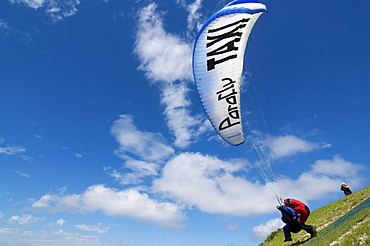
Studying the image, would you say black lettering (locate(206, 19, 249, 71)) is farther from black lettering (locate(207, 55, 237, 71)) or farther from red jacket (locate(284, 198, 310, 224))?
red jacket (locate(284, 198, 310, 224))

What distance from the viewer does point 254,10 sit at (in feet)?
45.2

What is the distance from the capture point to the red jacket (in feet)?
37.1

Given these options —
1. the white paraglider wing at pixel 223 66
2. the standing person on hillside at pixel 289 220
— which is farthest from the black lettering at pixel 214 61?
the standing person on hillside at pixel 289 220

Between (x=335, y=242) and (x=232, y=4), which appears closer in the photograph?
(x=335, y=242)

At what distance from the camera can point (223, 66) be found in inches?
559

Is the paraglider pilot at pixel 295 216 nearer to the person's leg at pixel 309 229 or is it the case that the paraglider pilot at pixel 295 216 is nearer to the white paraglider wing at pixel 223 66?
the person's leg at pixel 309 229

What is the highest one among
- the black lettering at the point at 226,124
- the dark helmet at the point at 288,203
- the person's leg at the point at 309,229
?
the black lettering at the point at 226,124

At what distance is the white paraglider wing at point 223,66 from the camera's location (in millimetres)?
14102

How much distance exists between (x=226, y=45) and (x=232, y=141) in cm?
549

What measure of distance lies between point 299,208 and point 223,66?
8.23m

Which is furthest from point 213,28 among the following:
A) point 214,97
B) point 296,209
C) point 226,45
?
point 296,209

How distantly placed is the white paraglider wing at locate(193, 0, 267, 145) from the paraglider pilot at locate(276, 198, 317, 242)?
13.8 feet

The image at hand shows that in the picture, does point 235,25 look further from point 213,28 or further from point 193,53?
point 193,53

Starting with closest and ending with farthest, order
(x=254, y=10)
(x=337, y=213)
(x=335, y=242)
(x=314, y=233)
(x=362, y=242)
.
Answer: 1. (x=362, y=242)
2. (x=335, y=242)
3. (x=314, y=233)
4. (x=254, y=10)
5. (x=337, y=213)
